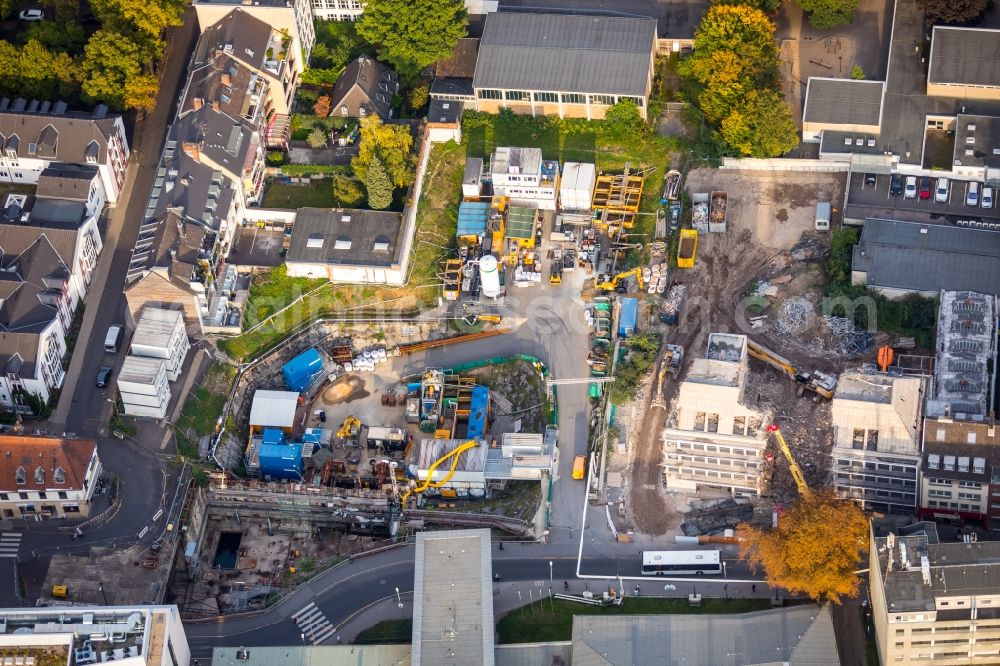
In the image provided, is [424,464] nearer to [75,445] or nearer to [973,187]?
[75,445]

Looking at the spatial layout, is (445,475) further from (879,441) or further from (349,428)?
(879,441)

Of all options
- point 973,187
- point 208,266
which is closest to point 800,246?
point 973,187

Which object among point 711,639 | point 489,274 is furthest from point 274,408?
point 711,639

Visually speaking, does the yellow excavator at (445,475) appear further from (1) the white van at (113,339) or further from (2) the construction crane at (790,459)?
(1) the white van at (113,339)

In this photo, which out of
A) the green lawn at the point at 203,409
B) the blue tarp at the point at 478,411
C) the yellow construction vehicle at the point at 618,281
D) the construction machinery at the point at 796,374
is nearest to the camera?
the construction machinery at the point at 796,374

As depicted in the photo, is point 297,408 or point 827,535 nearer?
point 827,535

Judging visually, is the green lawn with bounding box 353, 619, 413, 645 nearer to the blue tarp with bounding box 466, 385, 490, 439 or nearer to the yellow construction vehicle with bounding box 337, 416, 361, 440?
the blue tarp with bounding box 466, 385, 490, 439

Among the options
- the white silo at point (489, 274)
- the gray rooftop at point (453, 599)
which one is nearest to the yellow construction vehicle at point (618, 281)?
the white silo at point (489, 274)
